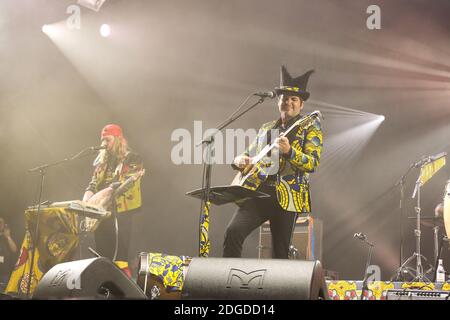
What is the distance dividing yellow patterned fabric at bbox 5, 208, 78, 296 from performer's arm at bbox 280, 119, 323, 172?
144 inches

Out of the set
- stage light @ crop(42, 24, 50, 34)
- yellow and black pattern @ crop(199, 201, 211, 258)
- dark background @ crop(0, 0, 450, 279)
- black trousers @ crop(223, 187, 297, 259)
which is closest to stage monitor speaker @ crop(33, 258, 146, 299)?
yellow and black pattern @ crop(199, 201, 211, 258)

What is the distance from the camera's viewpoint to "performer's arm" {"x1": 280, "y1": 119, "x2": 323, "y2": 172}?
3.77m

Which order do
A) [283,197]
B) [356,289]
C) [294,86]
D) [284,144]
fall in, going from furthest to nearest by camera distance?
1. [356,289]
2. [294,86]
3. [283,197]
4. [284,144]

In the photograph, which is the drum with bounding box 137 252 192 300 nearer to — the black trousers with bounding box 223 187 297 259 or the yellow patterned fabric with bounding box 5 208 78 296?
the black trousers with bounding box 223 187 297 259

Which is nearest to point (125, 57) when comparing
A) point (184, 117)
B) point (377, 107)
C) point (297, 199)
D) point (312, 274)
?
point (184, 117)

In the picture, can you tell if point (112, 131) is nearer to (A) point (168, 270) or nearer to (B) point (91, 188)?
(B) point (91, 188)

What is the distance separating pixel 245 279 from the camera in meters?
2.48

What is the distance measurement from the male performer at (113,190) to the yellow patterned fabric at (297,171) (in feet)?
12.1

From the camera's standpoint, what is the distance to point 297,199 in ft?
12.6

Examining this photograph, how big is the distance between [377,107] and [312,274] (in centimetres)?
591

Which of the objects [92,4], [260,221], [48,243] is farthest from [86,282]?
[92,4]

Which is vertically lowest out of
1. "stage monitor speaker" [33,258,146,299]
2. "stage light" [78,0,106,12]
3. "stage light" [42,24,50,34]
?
"stage monitor speaker" [33,258,146,299]

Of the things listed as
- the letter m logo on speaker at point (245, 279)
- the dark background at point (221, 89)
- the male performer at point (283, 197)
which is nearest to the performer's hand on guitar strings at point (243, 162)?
the male performer at point (283, 197)

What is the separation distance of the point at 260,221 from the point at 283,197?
0.74 ft
